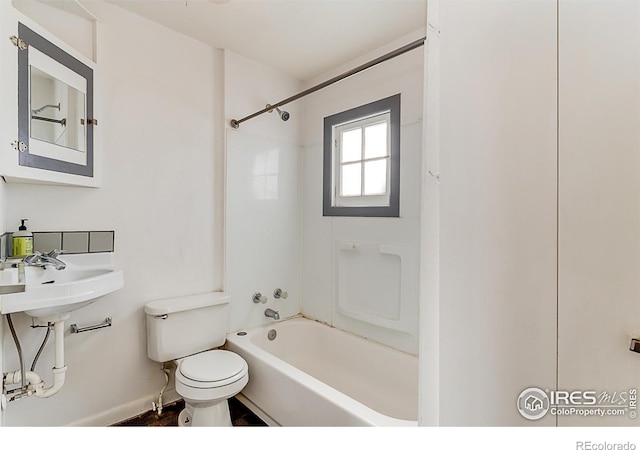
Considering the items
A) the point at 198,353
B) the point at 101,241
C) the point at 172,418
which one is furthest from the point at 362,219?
the point at 172,418

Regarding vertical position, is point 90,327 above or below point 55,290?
below

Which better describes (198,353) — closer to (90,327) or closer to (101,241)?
(90,327)

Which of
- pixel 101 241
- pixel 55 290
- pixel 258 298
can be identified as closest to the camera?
pixel 55 290

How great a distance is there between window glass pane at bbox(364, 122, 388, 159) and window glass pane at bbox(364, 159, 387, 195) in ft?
0.19

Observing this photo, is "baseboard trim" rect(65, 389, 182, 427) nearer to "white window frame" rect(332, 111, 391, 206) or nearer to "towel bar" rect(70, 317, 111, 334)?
"towel bar" rect(70, 317, 111, 334)

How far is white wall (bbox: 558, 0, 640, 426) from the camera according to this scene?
448 millimetres

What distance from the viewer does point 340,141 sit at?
2.36 m

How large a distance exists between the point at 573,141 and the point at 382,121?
1.71 metres

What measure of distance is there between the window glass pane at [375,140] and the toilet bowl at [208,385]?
1579mm

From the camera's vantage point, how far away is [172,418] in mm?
1771

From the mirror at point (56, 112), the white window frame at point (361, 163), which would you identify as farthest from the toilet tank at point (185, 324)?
the white window frame at point (361, 163)

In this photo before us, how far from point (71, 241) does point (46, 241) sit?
3.8 inches

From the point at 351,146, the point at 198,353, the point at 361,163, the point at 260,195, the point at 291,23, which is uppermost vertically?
the point at 291,23

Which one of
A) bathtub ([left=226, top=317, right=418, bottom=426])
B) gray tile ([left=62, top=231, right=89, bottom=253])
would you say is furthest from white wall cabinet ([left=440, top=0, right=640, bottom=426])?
gray tile ([left=62, top=231, right=89, bottom=253])
